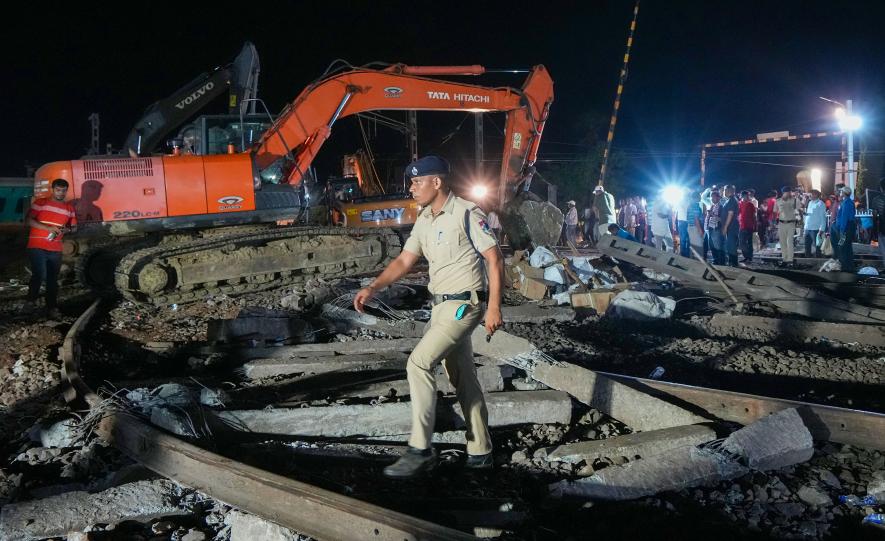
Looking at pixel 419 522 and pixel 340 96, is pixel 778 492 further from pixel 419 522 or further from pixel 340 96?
pixel 340 96

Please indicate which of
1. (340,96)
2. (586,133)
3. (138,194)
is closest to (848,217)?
(340,96)

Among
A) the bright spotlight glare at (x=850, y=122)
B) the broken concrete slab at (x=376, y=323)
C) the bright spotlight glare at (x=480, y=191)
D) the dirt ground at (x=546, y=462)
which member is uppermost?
the bright spotlight glare at (x=850, y=122)

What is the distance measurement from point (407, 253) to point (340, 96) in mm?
6804

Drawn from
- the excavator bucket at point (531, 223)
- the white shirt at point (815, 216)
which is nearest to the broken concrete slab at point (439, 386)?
the excavator bucket at point (531, 223)

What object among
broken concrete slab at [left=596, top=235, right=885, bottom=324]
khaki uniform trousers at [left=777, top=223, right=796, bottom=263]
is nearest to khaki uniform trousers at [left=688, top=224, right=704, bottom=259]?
khaki uniform trousers at [left=777, top=223, right=796, bottom=263]

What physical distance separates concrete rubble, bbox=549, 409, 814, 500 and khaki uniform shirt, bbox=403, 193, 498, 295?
124cm

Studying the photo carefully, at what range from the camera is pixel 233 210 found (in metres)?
9.53

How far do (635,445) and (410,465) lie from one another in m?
1.35

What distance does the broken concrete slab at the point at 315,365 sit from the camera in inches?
217

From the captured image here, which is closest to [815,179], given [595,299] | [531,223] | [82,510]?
[531,223]

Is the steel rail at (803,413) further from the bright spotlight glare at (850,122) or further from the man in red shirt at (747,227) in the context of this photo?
the bright spotlight glare at (850,122)

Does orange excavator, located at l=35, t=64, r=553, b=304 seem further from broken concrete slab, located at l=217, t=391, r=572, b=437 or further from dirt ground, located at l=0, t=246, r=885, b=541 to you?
broken concrete slab, located at l=217, t=391, r=572, b=437

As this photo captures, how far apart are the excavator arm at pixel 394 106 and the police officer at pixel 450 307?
6.38 metres

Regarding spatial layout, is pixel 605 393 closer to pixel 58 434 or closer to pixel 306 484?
pixel 306 484
